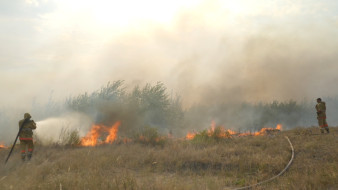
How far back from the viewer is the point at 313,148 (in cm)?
1121

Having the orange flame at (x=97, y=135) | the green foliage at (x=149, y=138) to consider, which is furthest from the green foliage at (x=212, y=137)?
the orange flame at (x=97, y=135)

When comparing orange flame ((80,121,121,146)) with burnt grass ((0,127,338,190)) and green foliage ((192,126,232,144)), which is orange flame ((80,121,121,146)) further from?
green foliage ((192,126,232,144))

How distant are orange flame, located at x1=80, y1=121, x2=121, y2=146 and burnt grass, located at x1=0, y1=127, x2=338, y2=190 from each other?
3272 mm

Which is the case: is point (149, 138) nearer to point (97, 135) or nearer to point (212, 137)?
point (212, 137)

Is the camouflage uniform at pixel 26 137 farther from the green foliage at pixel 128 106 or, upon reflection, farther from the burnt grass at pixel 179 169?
the green foliage at pixel 128 106

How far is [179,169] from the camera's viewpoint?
9.73 metres

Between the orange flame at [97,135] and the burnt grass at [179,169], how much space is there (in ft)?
10.7

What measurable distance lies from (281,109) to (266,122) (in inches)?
150

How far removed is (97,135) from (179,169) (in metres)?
10.0

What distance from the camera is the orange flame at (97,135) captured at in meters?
15.9

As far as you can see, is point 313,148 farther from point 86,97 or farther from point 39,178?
point 86,97

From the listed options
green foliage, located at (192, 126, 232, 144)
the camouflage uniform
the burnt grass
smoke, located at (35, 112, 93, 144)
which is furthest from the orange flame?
green foliage, located at (192, 126, 232, 144)

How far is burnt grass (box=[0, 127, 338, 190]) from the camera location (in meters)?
6.64

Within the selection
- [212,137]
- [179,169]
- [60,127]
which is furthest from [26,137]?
[212,137]
